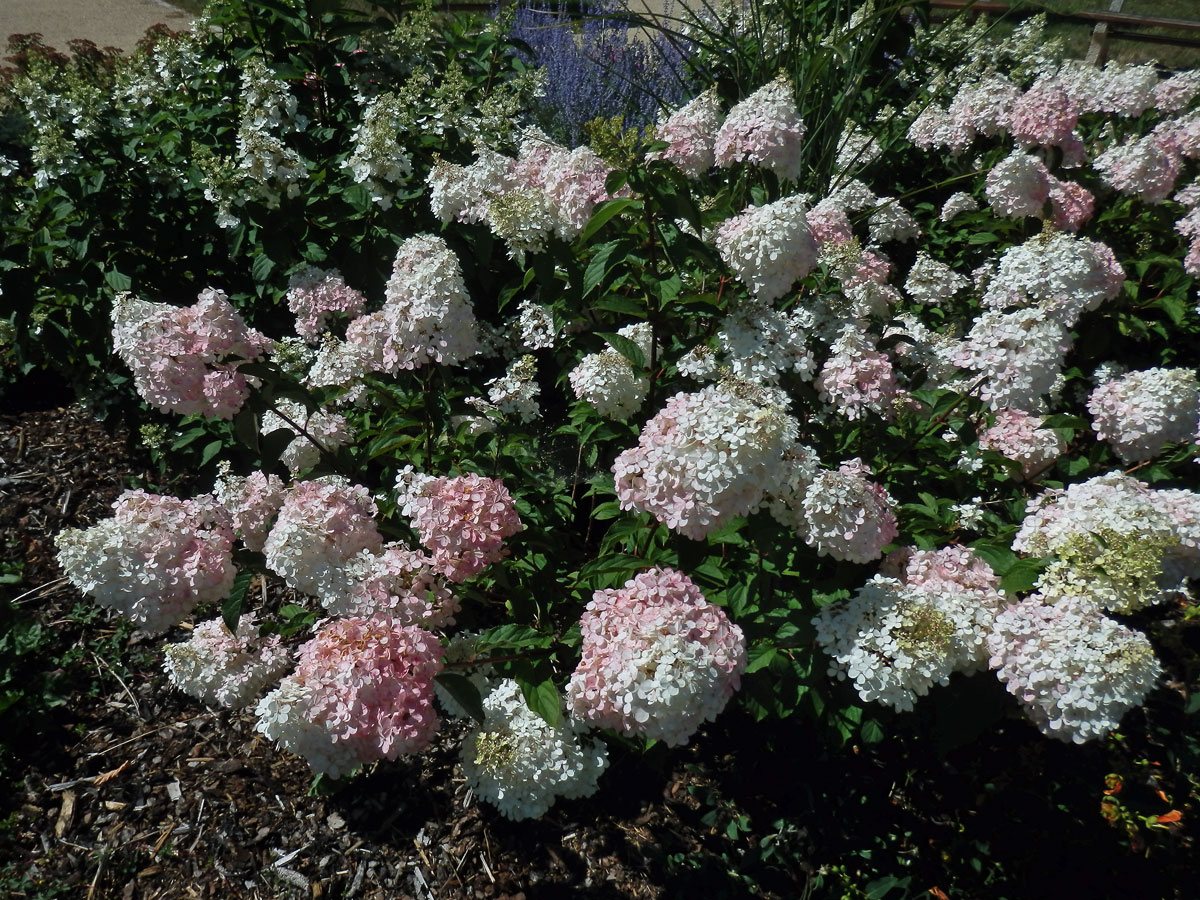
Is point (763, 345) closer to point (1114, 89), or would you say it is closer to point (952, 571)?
point (952, 571)

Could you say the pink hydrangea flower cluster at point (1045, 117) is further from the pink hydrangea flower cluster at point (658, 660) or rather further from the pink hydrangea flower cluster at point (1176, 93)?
the pink hydrangea flower cluster at point (658, 660)

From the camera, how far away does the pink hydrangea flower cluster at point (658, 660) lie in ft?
5.32

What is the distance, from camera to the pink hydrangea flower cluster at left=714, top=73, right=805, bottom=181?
244cm

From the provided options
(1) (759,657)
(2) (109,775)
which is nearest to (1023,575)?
(1) (759,657)

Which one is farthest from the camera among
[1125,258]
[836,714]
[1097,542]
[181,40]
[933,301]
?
[181,40]

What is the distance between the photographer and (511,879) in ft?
7.70

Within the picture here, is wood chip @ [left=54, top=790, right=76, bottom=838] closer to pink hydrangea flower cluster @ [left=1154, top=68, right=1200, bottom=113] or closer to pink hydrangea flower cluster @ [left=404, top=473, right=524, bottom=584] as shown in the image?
pink hydrangea flower cluster @ [left=404, top=473, right=524, bottom=584]

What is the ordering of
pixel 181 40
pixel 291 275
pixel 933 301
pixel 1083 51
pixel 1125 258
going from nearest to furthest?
pixel 291 275 → pixel 933 301 → pixel 1125 258 → pixel 181 40 → pixel 1083 51

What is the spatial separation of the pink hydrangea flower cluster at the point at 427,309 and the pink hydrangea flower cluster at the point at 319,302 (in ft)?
2.38

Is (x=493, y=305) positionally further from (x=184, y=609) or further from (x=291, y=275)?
(x=184, y=609)

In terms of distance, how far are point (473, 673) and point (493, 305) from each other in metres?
1.78

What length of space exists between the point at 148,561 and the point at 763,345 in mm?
1635

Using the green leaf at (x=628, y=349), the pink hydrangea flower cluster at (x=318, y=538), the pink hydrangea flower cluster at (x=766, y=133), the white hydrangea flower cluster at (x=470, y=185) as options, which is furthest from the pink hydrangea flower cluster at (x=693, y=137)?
the pink hydrangea flower cluster at (x=318, y=538)

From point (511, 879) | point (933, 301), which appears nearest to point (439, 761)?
point (511, 879)
